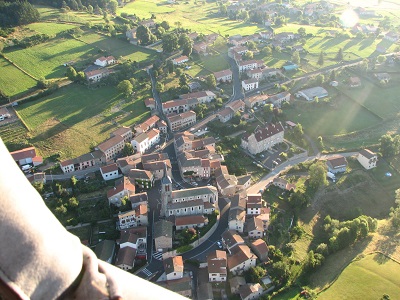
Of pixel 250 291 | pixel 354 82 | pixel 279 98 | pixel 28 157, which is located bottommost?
pixel 250 291

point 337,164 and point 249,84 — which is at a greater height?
point 249,84

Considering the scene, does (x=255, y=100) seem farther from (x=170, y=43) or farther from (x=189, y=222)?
(x=189, y=222)

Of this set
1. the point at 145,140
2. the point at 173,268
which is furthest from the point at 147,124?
the point at 173,268

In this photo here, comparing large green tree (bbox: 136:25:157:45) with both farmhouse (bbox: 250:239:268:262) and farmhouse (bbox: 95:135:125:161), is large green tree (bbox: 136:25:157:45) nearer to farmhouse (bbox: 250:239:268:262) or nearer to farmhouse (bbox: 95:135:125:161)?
farmhouse (bbox: 95:135:125:161)

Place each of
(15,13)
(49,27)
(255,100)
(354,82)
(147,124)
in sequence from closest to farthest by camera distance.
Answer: (147,124), (255,100), (354,82), (15,13), (49,27)

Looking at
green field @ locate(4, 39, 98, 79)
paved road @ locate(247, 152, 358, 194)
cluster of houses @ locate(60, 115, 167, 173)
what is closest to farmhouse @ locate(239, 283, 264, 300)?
paved road @ locate(247, 152, 358, 194)

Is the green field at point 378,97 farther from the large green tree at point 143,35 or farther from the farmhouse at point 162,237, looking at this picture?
the farmhouse at point 162,237
